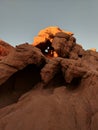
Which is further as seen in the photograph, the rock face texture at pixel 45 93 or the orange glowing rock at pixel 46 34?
the orange glowing rock at pixel 46 34

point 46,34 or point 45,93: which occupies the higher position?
point 46,34

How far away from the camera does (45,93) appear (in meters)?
9.80

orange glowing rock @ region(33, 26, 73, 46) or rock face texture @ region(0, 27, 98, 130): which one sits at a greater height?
orange glowing rock @ region(33, 26, 73, 46)

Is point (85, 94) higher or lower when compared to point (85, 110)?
higher

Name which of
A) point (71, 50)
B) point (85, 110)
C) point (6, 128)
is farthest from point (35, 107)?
point (71, 50)

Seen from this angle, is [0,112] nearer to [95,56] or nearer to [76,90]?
[76,90]

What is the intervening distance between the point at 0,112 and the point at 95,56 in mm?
7628

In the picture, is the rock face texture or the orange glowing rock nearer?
the rock face texture

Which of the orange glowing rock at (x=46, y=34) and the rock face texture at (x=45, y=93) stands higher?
the orange glowing rock at (x=46, y=34)

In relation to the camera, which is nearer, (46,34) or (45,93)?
(45,93)

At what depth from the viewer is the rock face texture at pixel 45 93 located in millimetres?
8016

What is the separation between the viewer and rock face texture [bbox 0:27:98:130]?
8.02 metres

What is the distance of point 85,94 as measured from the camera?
930cm

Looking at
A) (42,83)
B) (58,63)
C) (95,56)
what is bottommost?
(42,83)
